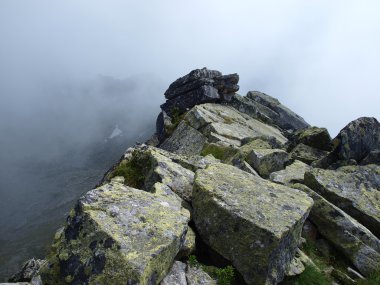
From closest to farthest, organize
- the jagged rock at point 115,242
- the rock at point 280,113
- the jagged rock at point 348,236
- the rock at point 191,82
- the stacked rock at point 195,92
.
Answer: the jagged rock at point 115,242
the jagged rock at point 348,236
the stacked rock at point 195,92
the rock at point 191,82
the rock at point 280,113

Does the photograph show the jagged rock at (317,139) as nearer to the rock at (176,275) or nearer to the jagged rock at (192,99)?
the jagged rock at (192,99)

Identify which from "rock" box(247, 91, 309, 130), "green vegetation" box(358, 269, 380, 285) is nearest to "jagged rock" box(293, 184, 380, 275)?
"green vegetation" box(358, 269, 380, 285)

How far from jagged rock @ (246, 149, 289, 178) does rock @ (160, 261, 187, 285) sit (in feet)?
41.9

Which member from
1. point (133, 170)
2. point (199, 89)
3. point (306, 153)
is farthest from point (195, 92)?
point (133, 170)

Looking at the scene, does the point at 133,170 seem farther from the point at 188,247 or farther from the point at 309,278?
the point at 309,278

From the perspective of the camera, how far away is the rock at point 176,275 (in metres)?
10.3

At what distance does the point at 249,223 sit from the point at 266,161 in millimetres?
12549

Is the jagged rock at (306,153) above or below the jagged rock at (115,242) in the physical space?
above

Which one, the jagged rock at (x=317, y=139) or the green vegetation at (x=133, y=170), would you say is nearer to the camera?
the green vegetation at (x=133, y=170)

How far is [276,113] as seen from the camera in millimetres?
52312

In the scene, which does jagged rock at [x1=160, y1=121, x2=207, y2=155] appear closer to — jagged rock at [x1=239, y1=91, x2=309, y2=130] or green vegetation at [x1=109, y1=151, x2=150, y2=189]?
green vegetation at [x1=109, y1=151, x2=150, y2=189]

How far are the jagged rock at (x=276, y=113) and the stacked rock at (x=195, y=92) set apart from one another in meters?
6.38

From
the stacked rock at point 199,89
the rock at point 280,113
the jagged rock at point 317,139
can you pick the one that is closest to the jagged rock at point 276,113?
the rock at point 280,113

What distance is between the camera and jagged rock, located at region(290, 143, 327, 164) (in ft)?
93.6
